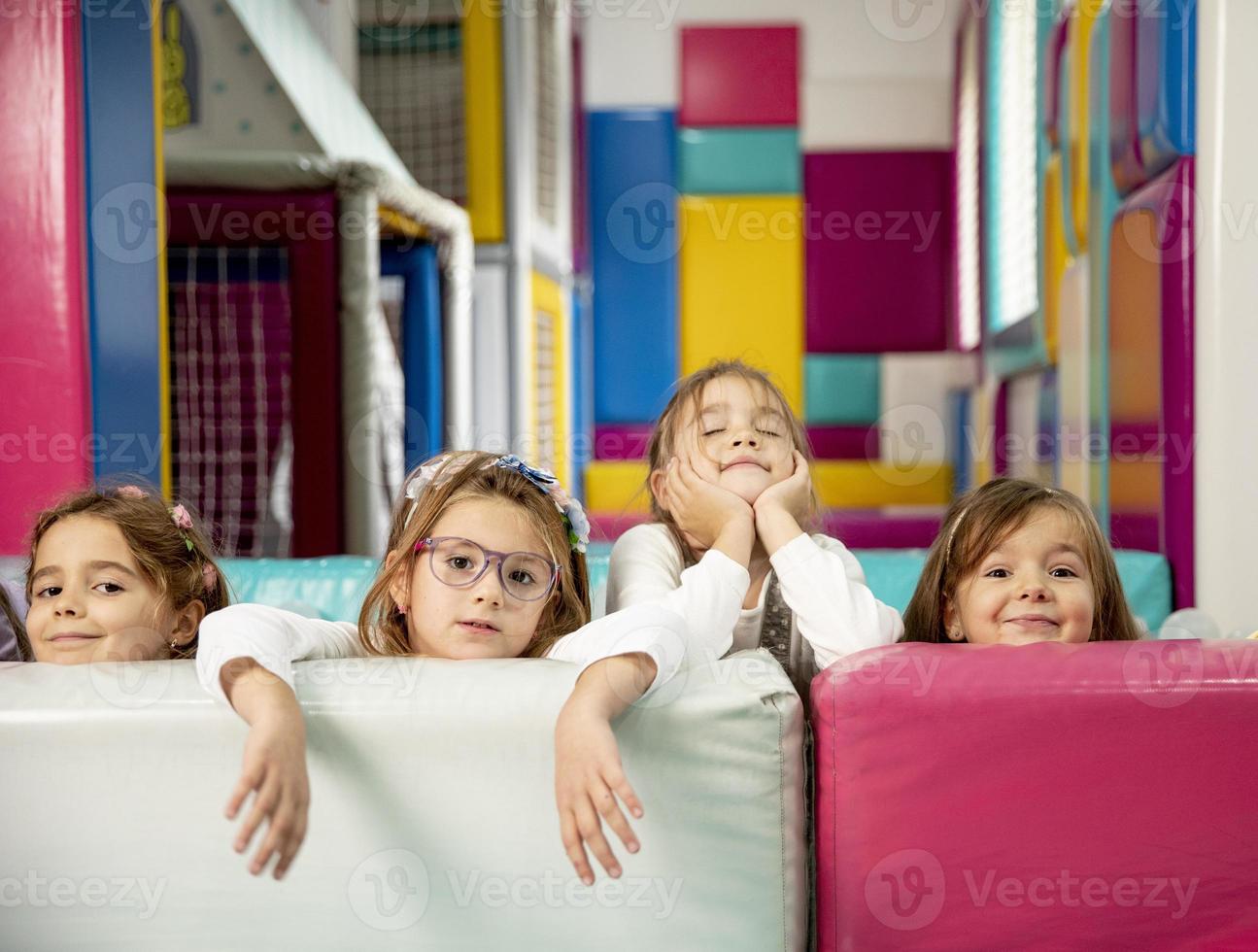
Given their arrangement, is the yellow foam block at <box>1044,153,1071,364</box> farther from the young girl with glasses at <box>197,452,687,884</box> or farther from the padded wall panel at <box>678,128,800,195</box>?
the young girl with glasses at <box>197,452,687,884</box>

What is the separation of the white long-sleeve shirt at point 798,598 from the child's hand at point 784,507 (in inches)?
1.0

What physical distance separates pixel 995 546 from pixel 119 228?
1509 millimetres

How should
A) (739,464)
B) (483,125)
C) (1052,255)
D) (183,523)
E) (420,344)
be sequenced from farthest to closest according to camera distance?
(483,125), (1052,255), (420,344), (739,464), (183,523)

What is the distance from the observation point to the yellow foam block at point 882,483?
630 centimetres

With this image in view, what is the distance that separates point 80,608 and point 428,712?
1.61ft

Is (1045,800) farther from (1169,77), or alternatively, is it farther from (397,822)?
(1169,77)

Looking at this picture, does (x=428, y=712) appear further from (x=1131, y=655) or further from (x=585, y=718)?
(x=1131, y=655)

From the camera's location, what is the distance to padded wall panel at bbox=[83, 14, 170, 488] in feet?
6.80

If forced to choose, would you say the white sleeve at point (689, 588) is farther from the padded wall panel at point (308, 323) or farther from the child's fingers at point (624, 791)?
the padded wall panel at point (308, 323)

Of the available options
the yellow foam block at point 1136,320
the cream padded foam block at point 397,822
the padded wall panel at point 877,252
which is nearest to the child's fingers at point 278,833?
the cream padded foam block at point 397,822

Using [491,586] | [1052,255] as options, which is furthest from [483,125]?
[491,586]

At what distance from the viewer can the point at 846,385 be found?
20.9 feet

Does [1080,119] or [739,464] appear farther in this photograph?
[1080,119]

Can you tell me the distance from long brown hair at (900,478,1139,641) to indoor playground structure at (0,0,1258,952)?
0.27 m
